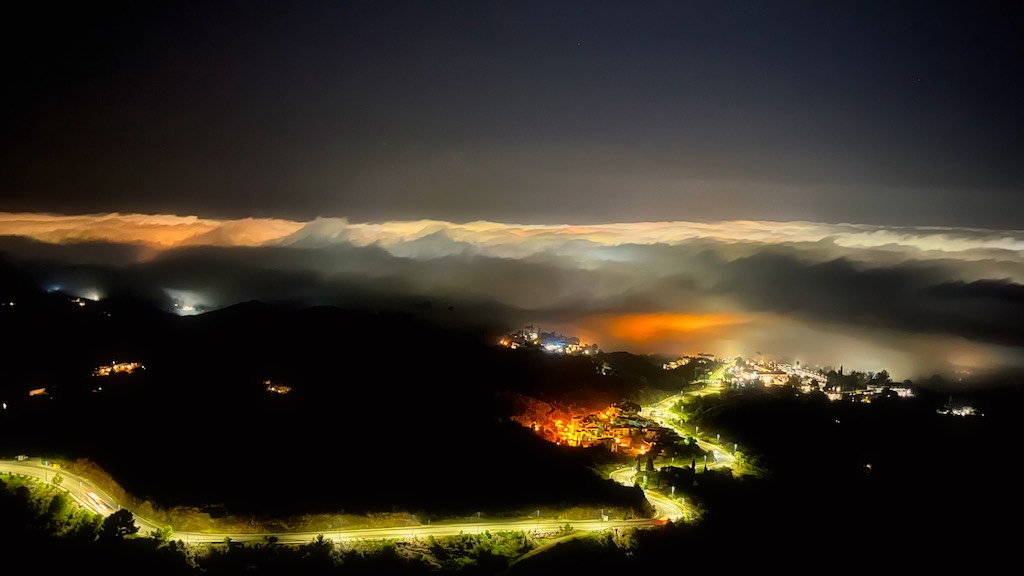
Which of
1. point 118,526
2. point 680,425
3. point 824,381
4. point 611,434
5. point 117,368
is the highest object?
point 117,368

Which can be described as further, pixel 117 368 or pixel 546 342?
pixel 546 342

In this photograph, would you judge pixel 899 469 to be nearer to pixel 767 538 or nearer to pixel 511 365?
→ pixel 767 538

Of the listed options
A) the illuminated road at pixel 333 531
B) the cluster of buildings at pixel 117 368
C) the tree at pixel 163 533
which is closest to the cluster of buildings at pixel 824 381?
the illuminated road at pixel 333 531

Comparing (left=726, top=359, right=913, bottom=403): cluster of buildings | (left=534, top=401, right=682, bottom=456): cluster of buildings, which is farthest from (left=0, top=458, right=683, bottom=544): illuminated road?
(left=726, top=359, right=913, bottom=403): cluster of buildings

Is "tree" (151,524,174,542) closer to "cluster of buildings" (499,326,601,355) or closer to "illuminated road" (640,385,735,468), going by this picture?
"illuminated road" (640,385,735,468)

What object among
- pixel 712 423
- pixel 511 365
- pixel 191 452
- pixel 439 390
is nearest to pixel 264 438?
pixel 191 452

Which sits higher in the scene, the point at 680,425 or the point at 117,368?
the point at 117,368

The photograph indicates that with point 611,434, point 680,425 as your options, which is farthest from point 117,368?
point 680,425

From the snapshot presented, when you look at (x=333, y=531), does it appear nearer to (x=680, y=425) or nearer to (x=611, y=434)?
(x=611, y=434)
